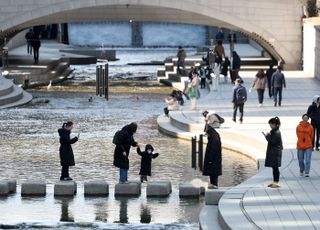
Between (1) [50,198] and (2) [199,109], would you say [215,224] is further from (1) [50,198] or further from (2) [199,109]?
(2) [199,109]

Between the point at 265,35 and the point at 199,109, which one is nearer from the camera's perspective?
the point at 199,109

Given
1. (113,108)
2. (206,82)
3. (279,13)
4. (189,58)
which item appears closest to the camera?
(113,108)

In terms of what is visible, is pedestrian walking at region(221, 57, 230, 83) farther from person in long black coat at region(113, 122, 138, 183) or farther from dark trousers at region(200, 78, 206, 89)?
person in long black coat at region(113, 122, 138, 183)

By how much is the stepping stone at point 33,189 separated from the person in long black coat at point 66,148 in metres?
0.95

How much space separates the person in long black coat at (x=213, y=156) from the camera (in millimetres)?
26281

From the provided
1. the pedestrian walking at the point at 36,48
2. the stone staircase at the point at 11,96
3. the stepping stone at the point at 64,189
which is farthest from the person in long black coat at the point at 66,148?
the pedestrian walking at the point at 36,48

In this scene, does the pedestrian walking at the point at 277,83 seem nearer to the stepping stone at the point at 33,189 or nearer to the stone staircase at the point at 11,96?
the stone staircase at the point at 11,96

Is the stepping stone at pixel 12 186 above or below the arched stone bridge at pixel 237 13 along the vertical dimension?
below

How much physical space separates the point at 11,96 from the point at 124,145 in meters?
20.1

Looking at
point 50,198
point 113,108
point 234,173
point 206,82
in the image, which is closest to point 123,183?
point 50,198

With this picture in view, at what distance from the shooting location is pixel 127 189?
2738 cm

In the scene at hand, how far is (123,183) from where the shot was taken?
90.3 feet

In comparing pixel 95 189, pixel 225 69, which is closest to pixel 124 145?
pixel 95 189

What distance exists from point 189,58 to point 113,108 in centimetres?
1911
